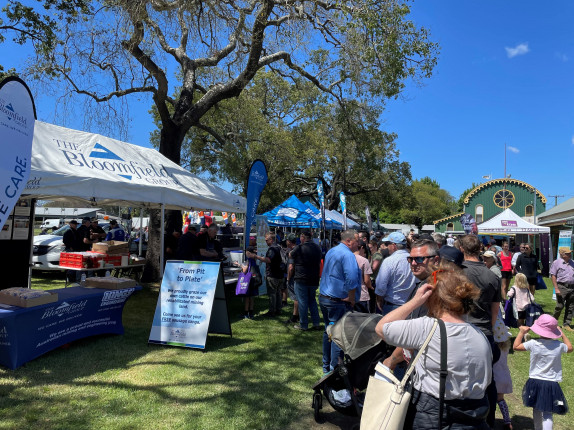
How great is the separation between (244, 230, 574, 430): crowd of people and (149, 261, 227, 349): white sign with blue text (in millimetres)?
1740

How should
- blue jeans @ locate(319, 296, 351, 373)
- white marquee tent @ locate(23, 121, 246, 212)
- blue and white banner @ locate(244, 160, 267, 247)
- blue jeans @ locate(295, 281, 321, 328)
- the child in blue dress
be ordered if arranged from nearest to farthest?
the child in blue dress
blue jeans @ locate(319, 296, 351, 373)
white marquee tent @ locate(23, 121, 246, 212)
blue jeans @ locate(295, 281, 321, 328)
blue and white banner @ locate(244, 160, 267, 247)

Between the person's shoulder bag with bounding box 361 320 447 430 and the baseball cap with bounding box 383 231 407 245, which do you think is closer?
the person's shoulder bag with bounding box 361 320 447 430

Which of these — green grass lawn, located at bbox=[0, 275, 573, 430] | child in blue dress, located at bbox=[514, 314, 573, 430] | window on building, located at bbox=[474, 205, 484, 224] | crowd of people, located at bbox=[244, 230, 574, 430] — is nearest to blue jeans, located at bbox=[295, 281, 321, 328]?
crowd of people, located at bbox=[244, 230, 574, 430]

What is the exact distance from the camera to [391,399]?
2.13 m

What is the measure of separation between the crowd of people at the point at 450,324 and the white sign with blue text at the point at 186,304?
174 centimetres

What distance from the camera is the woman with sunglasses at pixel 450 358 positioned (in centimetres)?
207

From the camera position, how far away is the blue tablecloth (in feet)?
15.4

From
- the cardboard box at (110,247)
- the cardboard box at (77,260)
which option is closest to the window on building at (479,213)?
the cardboard box at (110,247)

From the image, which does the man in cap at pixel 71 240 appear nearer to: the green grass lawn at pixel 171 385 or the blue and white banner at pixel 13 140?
the green grass lawn at pixel 171 385

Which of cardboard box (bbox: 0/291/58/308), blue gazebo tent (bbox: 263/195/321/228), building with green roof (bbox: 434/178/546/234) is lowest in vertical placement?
cardboard box (bbox: 0/291/58/308)

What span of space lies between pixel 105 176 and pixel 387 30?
753cm

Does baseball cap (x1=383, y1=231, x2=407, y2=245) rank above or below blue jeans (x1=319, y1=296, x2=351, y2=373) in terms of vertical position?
above

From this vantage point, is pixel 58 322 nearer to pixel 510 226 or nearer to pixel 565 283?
pixel 565 283

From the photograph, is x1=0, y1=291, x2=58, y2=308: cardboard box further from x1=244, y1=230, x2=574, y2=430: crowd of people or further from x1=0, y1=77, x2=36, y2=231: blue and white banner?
x1=244, y1=230, x2=574, y2=430: crowd of people
